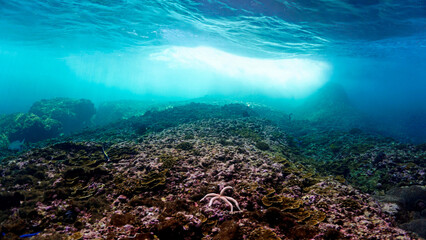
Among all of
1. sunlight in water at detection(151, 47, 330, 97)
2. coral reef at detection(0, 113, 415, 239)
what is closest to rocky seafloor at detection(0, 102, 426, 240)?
coral reef at detection(0, 113, 415, 239)

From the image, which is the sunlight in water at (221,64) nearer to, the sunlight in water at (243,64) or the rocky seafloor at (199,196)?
the sunlight in water at (243,64)

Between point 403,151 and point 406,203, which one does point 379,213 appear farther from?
point 403,151

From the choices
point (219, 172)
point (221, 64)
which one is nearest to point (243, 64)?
point (221, 64)

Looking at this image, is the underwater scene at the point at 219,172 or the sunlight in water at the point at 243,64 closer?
the underwater scene at the point at 219,172

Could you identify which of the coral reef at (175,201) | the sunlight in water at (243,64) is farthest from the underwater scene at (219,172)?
the sunlight in water at (243,64)

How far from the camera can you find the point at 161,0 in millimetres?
16812

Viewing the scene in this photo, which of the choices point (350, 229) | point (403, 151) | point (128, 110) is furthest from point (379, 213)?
point (128, 110)

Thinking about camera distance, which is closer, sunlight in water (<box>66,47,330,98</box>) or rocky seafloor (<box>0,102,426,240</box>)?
rocky seafloor (<box>0,102,426,240</box>)

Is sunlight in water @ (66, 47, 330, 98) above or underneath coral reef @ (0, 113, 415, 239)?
above

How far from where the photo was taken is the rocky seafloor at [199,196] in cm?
364

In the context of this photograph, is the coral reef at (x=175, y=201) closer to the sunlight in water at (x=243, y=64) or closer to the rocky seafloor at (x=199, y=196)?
the rocky seafloor at (x=199, y=196)

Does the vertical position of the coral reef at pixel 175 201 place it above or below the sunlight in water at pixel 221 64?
below

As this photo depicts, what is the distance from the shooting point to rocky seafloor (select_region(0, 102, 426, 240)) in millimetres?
3639

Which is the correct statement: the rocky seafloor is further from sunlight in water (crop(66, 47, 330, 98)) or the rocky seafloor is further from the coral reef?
sunlight in water (crop(66, 47, 330, 98))
